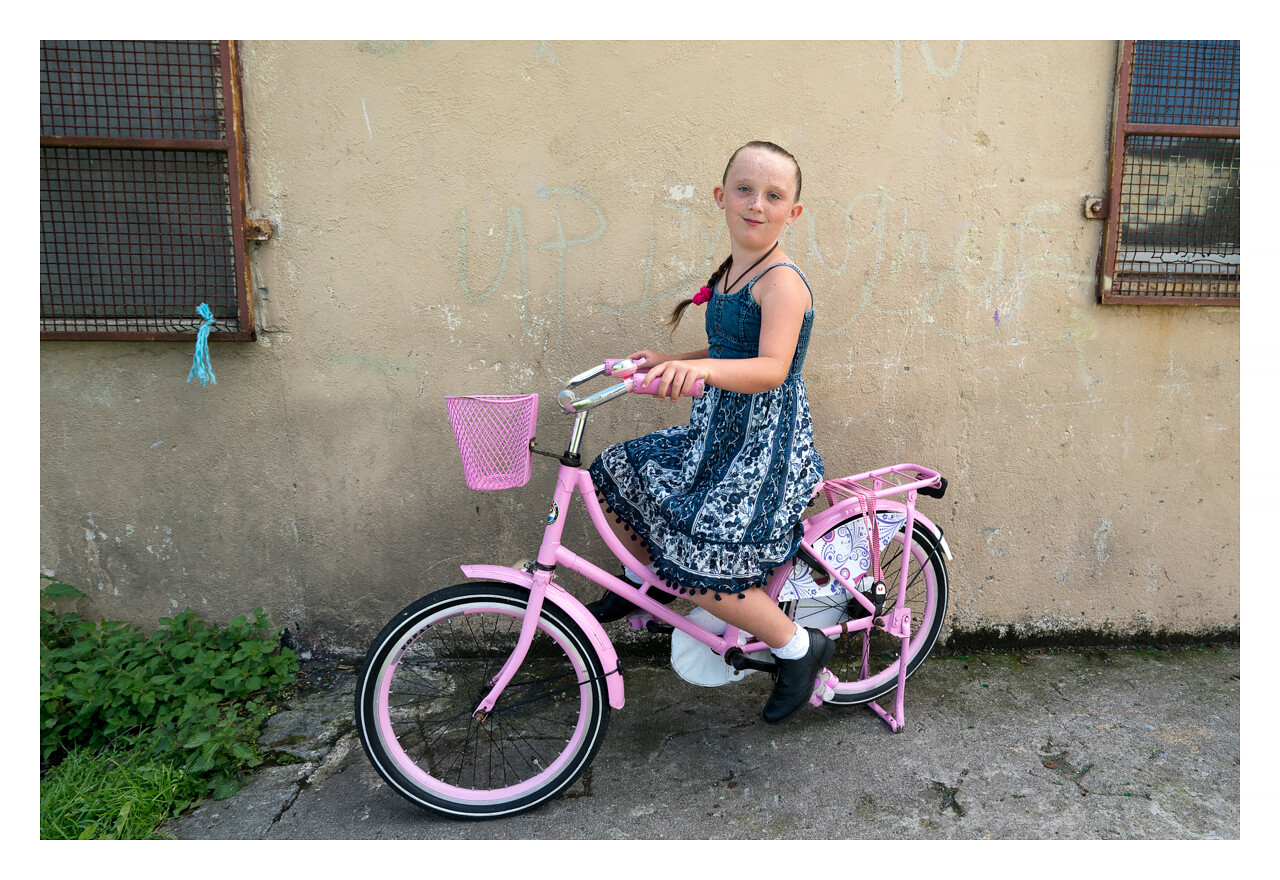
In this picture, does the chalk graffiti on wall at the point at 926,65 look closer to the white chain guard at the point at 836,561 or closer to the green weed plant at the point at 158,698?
A: the white chain guard at the point at 836,561

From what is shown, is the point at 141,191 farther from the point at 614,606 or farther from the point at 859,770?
the point at 859,770

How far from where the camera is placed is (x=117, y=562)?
3.21 metres


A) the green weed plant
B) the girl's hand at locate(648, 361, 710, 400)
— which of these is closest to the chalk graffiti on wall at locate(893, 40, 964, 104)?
the girl's hand at locate(648, 361, 710, 400)

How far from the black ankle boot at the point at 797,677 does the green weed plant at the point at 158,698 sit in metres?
1.83

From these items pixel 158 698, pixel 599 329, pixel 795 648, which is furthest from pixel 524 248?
pixel 158 698

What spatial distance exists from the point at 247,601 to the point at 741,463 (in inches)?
90.9

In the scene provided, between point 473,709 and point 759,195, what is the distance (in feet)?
6.67

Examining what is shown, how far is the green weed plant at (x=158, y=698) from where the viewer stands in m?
2.59

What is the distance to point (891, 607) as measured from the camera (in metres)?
2.88

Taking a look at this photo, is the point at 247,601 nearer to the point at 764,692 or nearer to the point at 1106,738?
the point at 764,692

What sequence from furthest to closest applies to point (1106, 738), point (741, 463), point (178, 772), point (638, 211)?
point (638, 211), point (1106, 738), point (178, 772), point (741, 463)

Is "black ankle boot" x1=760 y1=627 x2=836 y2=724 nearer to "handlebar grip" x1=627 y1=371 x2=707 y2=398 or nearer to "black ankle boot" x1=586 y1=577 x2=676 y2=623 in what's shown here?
"black ankle boot" x1=586 y1=577 x2=676 y2=623

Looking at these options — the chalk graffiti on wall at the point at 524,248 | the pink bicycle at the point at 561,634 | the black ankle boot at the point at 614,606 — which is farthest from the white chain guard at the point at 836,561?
the chalk graffiti on wall at the point at 524,248
